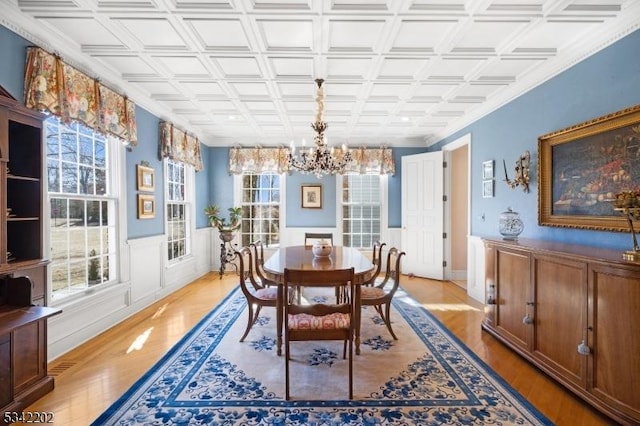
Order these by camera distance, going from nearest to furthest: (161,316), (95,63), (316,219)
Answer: (95,63)
(161,316)
(316,219)

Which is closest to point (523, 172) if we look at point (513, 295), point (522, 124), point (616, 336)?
point (522, 124)

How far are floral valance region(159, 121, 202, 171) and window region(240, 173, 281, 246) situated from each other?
3.86 ft

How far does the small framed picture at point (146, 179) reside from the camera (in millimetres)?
4270

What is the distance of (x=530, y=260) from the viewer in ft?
9.21

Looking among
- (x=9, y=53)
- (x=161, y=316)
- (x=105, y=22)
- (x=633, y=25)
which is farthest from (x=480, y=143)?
(x=9, y=53)

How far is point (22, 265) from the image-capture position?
7.59ft

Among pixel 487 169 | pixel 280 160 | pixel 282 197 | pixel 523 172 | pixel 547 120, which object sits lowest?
pixel 282 197

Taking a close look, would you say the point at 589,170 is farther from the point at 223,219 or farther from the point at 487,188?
the point at 223,219

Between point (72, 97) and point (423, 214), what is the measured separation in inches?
210

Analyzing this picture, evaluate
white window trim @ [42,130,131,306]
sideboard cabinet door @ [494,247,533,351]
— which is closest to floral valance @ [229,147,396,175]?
white window trim @ [42,130,131,306]

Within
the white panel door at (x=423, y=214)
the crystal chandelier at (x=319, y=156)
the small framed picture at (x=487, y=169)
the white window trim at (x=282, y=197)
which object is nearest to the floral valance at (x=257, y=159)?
the white window trim at (x=282, y=197)

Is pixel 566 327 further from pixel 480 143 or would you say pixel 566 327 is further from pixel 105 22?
pixel 105 22

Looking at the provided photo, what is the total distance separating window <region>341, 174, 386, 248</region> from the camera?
6887 millimetres

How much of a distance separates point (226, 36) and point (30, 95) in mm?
1609
